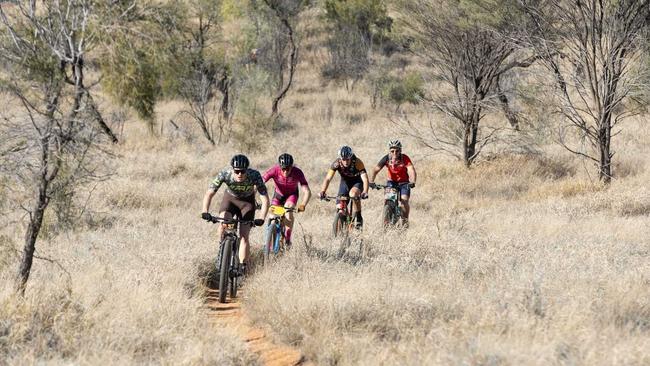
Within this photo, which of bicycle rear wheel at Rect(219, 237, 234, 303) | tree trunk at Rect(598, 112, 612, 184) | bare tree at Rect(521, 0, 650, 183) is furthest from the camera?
tree trunk at Rect(598, 112, 612, 184)

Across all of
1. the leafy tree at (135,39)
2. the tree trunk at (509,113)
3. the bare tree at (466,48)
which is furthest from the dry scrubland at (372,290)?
the tree trunk at (509,113)

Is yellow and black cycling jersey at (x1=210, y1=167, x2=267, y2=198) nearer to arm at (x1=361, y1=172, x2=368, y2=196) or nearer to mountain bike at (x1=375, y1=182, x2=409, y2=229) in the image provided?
arm at (x1=361, y1=172, x2=368, y2=196)

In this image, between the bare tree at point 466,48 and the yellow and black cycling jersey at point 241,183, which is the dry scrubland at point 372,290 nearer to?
the yellow and black cycling jersey at point 241,183

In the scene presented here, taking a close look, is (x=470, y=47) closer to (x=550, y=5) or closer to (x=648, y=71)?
(x=550, y=5)

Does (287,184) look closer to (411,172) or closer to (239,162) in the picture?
(239,162)

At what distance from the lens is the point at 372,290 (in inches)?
268

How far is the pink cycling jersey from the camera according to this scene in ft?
31.4

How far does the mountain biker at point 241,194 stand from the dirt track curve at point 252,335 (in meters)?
0.78

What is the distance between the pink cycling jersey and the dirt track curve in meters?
2.07

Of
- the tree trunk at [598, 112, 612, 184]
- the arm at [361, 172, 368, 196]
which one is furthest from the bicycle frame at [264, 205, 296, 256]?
the tree trunk at [598, 112, 612, 184]

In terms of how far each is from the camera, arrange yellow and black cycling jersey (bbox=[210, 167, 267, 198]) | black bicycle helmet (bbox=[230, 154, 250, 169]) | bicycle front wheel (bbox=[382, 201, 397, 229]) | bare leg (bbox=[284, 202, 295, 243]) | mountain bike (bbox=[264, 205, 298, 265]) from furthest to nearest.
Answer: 1. bicycle front wheel (bbox=[382, 201, 397, 229])
2. bare leg (bbox=[284, 202, 295, 243])
3. mountain bike (bbox=[264, 205, 298, 265])
4. yellow and black cycling jersey (bbox=[210, 167, 267, 198])
5. black bicycle helmet (bbox=[230, 154, 250, 169])

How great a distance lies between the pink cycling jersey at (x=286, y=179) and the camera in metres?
9.58

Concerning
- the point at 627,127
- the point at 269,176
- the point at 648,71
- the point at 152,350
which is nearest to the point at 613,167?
the point at 648,71

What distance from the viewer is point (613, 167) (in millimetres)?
17797
